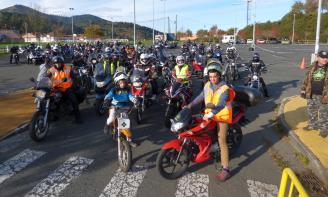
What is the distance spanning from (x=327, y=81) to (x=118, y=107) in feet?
14.2

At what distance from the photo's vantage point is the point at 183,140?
5539 mm

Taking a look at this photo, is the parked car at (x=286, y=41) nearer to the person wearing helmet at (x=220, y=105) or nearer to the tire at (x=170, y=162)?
the person wearing helmet at (x=220, y=105)

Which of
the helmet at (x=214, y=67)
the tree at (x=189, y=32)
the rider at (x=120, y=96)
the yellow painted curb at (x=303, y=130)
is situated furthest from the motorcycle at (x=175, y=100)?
the tree at (x=189, y=32)

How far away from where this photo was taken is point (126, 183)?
5.43 metres

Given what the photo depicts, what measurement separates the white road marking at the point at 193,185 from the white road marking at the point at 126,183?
2.18 feet

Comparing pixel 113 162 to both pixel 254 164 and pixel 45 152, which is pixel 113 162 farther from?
pixel 254 164

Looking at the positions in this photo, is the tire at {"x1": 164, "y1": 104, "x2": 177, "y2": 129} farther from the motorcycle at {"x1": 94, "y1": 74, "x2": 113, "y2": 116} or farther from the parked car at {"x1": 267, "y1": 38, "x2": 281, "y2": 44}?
the parked car at {"x1": 267, "y1": 38, "x2": 281, "y2": 44}

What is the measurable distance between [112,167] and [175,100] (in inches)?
124

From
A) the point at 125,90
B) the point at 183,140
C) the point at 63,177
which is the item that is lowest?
the point at 63,177

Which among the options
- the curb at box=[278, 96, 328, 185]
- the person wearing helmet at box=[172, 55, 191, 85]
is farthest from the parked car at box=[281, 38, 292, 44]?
the curb at box=[278, 96, 328, 185]

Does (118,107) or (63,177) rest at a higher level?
(118,107)

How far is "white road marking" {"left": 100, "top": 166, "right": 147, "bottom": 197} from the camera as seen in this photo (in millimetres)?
5102

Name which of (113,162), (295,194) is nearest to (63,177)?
(113,162)

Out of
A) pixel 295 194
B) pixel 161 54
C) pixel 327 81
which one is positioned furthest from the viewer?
pixel 161 54
